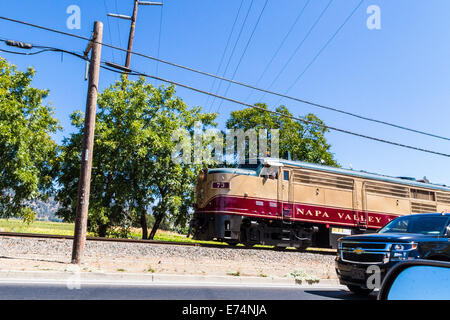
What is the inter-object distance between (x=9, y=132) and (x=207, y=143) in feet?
42.1

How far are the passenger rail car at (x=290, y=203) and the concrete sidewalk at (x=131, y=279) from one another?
16.5 ft

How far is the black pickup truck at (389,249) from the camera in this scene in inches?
263

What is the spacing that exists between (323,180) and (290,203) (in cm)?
210

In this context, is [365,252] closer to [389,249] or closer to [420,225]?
[389,249]

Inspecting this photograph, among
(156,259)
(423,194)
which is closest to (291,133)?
(423,194)

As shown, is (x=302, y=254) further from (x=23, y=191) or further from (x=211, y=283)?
(x=23, y=191)

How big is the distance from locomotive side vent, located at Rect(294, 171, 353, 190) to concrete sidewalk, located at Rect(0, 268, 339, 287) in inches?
267

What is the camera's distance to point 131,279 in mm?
8398

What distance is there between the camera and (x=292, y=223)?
615 inches

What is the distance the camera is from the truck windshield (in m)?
7.38

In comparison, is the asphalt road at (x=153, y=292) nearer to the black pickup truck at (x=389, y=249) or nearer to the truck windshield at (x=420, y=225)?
the black pickup truck at (x=389, y=249)

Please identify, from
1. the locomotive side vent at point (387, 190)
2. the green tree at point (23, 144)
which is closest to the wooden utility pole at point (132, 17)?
the green tree at point (23, 144)

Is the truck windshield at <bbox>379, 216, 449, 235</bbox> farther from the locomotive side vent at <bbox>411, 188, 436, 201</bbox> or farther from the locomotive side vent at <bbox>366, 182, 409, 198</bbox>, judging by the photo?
the locomotive side vent at <bbox>411, 188, 436, 201</bbox>
